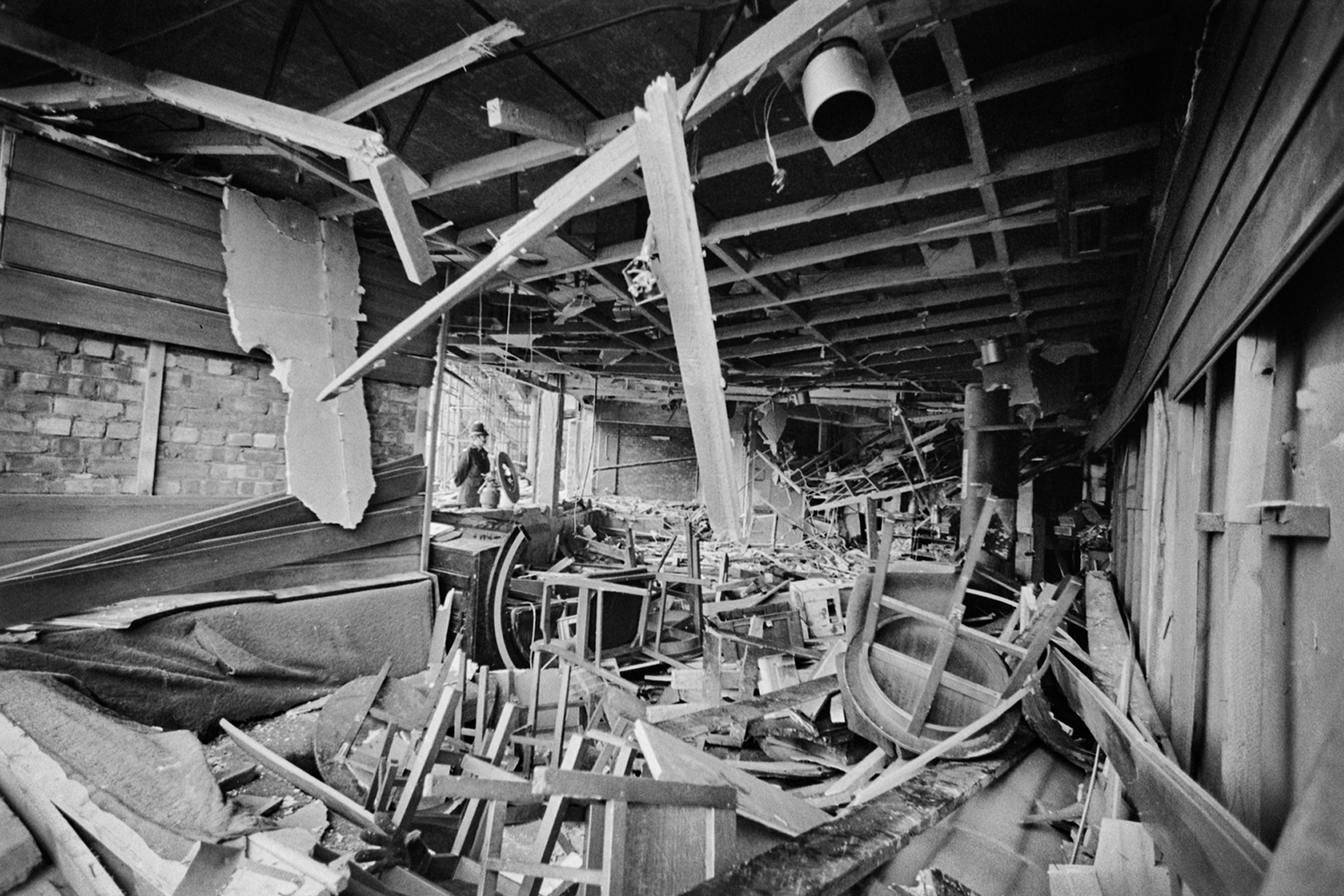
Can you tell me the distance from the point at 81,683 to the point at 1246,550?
505 centimetres

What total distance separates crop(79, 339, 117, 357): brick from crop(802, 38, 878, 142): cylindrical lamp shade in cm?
421

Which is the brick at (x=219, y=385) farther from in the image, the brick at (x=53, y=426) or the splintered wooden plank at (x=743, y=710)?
the splintered wooden plank at (x=743, y=710)

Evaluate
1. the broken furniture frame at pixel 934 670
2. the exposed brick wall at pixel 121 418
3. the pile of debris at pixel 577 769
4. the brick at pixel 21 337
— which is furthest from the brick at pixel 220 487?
the broken furniture frame at pixel 934 670

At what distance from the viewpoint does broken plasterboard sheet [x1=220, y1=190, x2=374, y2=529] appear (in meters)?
4.18

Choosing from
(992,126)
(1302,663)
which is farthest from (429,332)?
(1302,663)

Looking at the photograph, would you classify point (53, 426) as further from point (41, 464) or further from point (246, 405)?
point (246, 405)

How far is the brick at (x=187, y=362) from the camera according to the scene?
3.94m

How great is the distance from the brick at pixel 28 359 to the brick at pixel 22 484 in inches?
23.1

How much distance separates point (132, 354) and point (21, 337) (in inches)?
18.9

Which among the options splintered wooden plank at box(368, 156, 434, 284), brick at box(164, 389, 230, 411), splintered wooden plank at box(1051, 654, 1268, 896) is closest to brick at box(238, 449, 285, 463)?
brick at box(164, 389, 230, 411)

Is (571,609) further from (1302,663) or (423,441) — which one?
(1302,663)

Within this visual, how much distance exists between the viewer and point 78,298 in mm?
3516

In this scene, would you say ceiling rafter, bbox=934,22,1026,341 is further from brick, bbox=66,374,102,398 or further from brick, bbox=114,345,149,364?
brick, bbox=66,374,102,398

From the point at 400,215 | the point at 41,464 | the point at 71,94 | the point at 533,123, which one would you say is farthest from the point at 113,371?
the point at 533,123
